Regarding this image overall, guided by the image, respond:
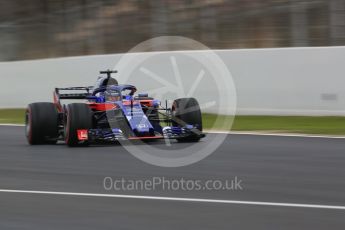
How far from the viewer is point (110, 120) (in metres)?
13.1

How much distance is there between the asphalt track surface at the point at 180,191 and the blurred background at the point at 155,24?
5.35 metres

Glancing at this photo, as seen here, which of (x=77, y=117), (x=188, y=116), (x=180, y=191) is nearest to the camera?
(x=180, y=191)

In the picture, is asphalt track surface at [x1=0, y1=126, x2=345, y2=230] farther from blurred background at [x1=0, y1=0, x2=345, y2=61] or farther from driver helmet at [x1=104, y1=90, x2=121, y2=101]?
blurred background at [x1=0, y1=0, x2=345, y2=61]

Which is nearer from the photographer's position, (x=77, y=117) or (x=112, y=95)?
(x=77, y=117)

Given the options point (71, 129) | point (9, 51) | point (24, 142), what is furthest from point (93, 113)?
point (9, 51)

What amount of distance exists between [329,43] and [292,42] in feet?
3.46

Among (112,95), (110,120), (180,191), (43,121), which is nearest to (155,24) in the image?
(112,95)

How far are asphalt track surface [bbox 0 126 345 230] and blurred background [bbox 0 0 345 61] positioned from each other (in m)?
5.35

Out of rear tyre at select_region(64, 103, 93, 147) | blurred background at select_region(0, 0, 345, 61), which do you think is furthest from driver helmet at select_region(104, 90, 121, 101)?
blurred background at select_region(0, 0, 345, 61)

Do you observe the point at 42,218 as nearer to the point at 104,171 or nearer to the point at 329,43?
the point at 104,171

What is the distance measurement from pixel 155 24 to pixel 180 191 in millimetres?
13677

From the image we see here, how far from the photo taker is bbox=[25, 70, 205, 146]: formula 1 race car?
12.7m

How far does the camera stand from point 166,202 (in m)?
7.83

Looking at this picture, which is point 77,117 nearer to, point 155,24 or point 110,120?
point 110,120
